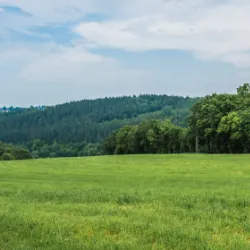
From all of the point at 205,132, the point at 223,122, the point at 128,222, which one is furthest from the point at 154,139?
the point at 128,222

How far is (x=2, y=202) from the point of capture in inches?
513

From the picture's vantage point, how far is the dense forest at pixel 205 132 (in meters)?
71.8

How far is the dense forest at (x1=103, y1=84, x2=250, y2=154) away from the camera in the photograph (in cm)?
7181

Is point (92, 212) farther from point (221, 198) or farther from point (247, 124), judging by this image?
point (247, 124)

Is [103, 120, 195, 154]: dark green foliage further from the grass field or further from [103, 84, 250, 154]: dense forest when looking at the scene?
the grass field

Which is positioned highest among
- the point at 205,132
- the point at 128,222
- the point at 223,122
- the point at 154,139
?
the point at 223,122

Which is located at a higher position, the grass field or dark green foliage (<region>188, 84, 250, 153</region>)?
dark green foliage (<region>188, 84, 250, 153</region>)

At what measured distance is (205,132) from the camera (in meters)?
77.6

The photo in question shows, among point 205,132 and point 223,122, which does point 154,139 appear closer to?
point 205,132

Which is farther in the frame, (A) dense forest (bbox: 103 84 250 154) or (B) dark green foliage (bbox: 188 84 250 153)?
(A) dense forest (bbox: 103 84 250 154)

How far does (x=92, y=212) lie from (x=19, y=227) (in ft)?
7.70

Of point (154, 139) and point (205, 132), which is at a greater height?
point (205, 132)

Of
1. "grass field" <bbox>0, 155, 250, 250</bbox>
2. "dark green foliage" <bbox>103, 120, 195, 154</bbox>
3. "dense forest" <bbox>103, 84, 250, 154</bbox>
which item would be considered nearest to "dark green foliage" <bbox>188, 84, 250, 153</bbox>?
"dense forest" <bbox>103, 84, 250, 154</bbox>

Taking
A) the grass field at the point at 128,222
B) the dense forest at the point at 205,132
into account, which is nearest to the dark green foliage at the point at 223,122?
the dense forest at the point at 205,132
